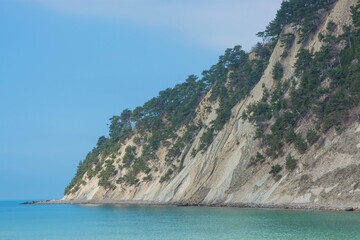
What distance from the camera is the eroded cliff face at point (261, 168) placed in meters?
65.5

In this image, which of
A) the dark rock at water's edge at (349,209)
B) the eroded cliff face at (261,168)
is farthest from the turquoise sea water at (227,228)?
the eroded cliff face at (261,168)

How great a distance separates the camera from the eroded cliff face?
215 ft

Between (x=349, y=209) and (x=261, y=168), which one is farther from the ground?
(x=261, y=168)

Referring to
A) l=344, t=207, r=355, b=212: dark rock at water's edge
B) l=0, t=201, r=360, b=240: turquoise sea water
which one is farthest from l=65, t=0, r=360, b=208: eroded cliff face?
l=0, t=201, r=360, b=240: turquoise sea water

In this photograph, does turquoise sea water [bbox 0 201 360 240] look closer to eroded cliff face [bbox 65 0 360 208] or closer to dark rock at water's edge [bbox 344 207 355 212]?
dark rock at water's edge [bbox 344 207 355 212]

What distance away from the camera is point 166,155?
11662cm

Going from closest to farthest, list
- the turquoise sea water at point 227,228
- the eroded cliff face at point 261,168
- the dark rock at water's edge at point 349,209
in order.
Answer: the turquoise sea water at point 227,228 < the dark rock at water's edge at point 349,209 < the eroded cliff face at point 261,168

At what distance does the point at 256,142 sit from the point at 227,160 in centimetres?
645

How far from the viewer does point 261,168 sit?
8112 cm

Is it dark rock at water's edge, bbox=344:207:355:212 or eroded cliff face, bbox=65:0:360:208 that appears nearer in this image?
dark rock at water's edge, bbox=344:207:355:212

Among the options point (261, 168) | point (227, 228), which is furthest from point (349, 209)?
point (261, 168)

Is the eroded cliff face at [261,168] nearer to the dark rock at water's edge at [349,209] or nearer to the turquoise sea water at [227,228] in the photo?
the dark rock at water's edge at [349,209]

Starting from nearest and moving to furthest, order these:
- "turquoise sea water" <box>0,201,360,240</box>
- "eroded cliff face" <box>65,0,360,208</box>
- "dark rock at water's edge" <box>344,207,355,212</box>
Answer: "turquoise sea water" <box>0,201,360,240</box>, "dark rock at water's edge" <box>344,207,355,212</box>, "eroded cliff face" <box>65,0,360,208</box>

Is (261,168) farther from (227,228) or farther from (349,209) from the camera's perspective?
(227,228)
